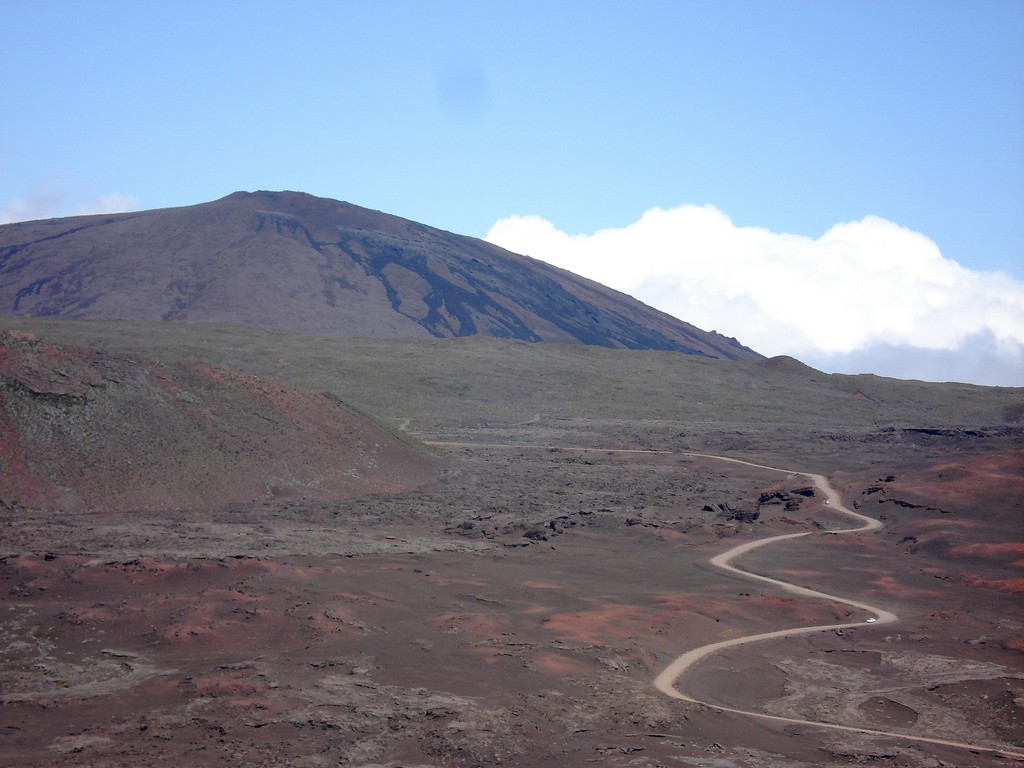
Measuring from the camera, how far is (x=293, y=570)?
18.3 meters

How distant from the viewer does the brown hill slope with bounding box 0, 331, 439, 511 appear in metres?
23.6

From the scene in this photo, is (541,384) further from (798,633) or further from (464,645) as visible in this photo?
(464,645)

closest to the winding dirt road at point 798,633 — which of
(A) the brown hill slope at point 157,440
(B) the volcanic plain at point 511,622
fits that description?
(B) the volcanic plain at point 511,622

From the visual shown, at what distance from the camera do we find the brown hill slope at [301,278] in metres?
104

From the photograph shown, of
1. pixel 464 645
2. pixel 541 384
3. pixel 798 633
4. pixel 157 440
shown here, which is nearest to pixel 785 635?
pixel 798 633

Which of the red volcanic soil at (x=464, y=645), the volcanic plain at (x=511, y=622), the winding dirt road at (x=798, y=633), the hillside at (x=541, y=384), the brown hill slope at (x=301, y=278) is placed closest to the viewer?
the red volcanic soil at (x=464, y=645)

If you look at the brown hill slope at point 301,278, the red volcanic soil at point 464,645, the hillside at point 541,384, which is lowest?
the red volcanic soil at point 464,645

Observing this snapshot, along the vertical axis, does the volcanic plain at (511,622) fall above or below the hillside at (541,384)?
below

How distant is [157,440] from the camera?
26406 mm

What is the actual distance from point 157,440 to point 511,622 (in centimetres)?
1415

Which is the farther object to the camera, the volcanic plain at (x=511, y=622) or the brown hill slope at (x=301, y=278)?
the brown hill slope at (x=301, y=278)

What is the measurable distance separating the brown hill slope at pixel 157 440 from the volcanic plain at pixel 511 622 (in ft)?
2.08

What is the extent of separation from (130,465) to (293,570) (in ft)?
29.9

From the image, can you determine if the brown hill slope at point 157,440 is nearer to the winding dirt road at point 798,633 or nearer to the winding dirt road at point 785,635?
the winding dirt road at point 785,635
